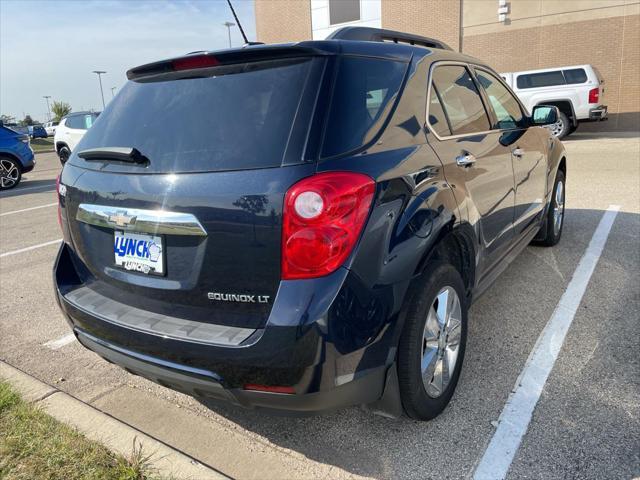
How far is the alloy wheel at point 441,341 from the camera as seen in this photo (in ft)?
7.78

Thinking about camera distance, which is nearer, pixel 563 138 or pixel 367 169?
pixel 367 169

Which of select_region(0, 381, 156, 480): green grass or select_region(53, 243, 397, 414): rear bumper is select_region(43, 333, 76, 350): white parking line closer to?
select_region(0, 381, 156, 480): green grass

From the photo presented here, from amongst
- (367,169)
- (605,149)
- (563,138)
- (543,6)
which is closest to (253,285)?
(367,169)

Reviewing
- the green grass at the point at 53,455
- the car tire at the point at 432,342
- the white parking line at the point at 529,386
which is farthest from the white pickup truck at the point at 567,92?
the green grass at the point at 53,455

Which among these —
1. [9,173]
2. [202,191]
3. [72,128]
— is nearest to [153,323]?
[202,191]

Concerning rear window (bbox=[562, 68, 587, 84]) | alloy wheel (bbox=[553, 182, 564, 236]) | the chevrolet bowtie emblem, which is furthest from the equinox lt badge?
rear window (bbox=[562, 68, 587, 84])

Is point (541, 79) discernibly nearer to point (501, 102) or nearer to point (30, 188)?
point (501, 102)

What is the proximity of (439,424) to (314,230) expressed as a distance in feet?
4.12

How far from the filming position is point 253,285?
1.91 m

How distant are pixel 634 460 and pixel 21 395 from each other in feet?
9.80

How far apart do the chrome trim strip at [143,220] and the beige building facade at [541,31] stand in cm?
1960

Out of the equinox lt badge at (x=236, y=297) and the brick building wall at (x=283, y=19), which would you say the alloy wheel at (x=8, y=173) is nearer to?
the equinox lt badge at (x=236, y=297)

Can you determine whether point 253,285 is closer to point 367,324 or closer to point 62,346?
point 367,324

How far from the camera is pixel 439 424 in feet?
8.11
